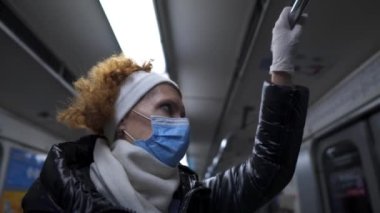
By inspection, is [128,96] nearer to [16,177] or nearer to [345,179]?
[345,179]

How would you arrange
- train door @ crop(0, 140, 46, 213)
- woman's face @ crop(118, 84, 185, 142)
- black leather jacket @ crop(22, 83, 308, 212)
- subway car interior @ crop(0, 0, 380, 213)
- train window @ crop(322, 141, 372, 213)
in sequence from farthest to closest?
train door @ crop(0, 140, 46, 213) → train window @ crop(322, 141, 372, 213) → subway car interior @ crop(0, 0, 380, 213) → woman's face @ crop(118, 84, 185, 142) → black leather jacket @ crop(22, 83, 308, 212)

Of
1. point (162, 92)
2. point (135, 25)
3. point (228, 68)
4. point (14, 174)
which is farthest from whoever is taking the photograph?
point (14, 174)

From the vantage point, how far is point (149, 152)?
1.16 metres

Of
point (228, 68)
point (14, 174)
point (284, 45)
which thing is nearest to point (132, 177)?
point (284, 45)

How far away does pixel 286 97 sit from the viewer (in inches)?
41.3

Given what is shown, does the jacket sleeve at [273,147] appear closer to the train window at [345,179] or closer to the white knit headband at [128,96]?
the white knit headband at [128,96]

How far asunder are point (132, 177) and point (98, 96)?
1.16 ft

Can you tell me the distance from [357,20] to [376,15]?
0.10 m

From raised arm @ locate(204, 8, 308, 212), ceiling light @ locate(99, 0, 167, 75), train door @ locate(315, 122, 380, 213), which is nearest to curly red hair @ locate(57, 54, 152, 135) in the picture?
ceiling light @ locate(99, 0, 167, 75)

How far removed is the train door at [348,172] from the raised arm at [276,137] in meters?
1.82

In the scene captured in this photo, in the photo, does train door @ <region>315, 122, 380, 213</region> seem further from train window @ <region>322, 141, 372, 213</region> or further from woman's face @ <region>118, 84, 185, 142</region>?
woman's face @ <region>118, 84, 185, 142</region>

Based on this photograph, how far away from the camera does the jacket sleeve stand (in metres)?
1.05

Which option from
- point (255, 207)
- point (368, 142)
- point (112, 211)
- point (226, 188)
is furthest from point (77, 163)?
point (368, 142)

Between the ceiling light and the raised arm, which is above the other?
the ceiling light
